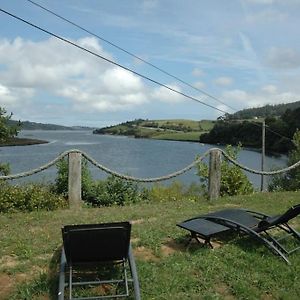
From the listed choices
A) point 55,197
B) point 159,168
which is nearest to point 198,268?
point 55,197

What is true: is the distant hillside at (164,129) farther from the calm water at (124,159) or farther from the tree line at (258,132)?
the calm water at (124,159)

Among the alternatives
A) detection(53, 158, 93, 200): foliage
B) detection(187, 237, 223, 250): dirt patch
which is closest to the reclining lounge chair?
detection(187, 237, 223, 250): dirt patch

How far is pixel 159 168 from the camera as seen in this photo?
28.9 meters

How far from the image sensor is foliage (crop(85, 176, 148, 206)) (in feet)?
34.3

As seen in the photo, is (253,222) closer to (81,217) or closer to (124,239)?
(124,239)

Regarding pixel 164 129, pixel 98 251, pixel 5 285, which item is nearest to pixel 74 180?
pixel 5 285

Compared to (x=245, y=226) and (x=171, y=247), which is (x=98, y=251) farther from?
(x=245, y=226)

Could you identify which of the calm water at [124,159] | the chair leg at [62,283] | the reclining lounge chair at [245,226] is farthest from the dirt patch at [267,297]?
the calm water at [124,159]

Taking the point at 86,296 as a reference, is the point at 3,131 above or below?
above

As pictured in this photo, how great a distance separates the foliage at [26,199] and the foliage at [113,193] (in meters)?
1.04

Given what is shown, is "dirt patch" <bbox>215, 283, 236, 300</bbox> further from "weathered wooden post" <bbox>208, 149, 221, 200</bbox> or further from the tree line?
the tree line

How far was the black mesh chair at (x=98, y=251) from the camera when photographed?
4.47 m

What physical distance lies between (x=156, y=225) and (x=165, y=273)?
74.7 inches

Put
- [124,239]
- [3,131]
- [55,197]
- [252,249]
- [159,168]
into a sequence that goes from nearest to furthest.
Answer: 1. [124,239]
2. [252,249]
3. [55,197]
4. [3,131]
5. [159,168]
